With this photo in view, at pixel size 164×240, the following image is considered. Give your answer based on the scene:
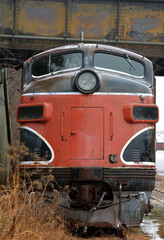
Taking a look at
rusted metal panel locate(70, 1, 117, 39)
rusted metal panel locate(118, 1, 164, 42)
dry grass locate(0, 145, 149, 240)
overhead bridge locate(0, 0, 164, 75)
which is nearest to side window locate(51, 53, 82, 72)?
dry grass locate(0, 145, 149, 240)

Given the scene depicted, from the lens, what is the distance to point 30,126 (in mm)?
7230

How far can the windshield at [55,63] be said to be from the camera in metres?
7.38

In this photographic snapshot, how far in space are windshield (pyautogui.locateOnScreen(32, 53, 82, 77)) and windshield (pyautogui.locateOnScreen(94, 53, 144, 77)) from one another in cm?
33

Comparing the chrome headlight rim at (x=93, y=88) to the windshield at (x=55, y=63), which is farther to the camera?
the windshield at (x=55, y=63)

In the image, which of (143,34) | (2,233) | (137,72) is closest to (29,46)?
(143,34)

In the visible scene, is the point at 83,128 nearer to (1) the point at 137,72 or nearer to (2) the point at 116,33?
(1) the point at 137,72

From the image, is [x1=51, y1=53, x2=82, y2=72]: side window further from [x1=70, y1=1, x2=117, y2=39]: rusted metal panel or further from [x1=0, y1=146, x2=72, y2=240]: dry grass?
[x1=70, y1=1, x2=117, y2=39]: rusted metal panel

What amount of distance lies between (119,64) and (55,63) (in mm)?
1090

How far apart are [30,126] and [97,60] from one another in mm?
1552

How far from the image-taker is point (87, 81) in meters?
7.00

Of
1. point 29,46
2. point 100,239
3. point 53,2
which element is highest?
point 53,2

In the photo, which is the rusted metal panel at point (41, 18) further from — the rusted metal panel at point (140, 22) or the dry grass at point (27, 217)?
the dry grass at point (27, 217)

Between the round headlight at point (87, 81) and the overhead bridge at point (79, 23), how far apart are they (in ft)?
21.3

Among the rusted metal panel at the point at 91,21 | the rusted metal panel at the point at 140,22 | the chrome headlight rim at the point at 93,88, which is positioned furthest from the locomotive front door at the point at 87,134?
the rusted metal panel at the point at 140,22
